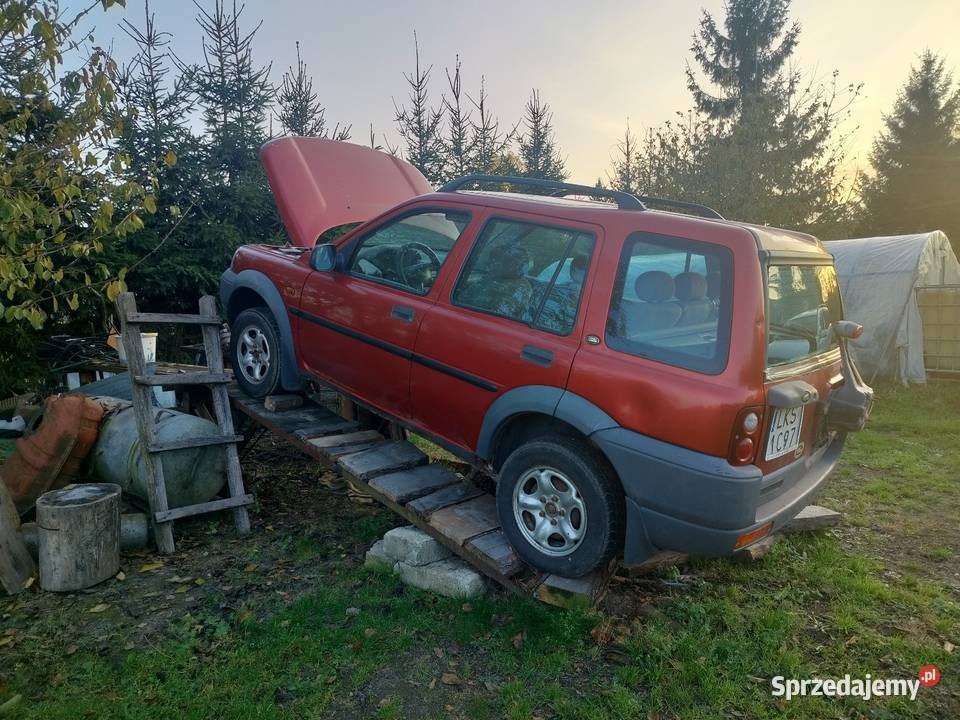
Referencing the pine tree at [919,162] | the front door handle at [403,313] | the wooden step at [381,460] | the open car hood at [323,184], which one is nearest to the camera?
the front door handle at [403,313]

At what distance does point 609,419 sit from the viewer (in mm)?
2824

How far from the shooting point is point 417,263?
3.90 metres

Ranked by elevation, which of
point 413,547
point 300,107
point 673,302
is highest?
point 300,107

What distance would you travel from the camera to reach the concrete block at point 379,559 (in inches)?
146

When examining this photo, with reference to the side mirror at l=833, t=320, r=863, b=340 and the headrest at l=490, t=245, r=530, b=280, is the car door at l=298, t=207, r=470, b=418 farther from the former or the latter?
the side mirror at l=833, t=320, r=863, b=340

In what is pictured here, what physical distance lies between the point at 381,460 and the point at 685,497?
2.16 m

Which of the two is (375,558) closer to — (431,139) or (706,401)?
(706,401)

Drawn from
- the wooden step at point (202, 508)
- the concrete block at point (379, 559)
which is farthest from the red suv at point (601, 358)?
the wooden step at point (202, 508)

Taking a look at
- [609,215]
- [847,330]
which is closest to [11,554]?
[609,215]

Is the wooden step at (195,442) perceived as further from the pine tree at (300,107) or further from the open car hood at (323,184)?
the pine tree at (300,107)

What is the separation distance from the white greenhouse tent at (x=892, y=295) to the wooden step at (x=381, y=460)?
8.63 meters

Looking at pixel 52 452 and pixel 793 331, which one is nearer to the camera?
pixel 793 331

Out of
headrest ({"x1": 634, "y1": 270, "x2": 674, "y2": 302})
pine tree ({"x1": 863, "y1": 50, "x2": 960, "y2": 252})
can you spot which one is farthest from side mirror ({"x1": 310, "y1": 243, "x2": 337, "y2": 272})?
pine tree ({"x1": 863, "y1": 50, "x2": 960, "y2": 252})

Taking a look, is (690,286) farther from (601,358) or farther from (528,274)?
(528,274)
